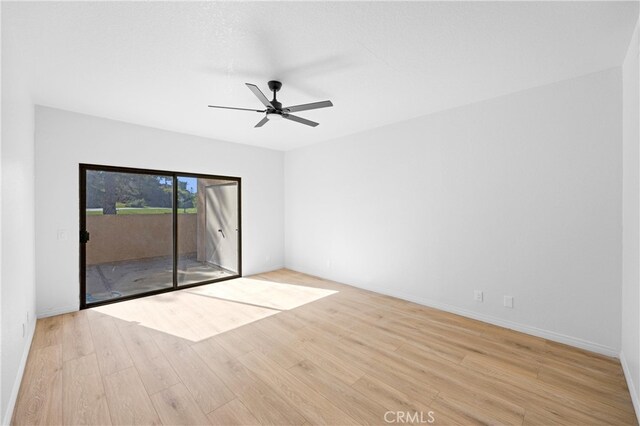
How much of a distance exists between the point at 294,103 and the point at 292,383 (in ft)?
9.79

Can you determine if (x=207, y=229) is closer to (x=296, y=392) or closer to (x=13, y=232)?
(x=13, y=232)

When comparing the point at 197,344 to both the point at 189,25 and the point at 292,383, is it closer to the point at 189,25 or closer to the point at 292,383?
the point at 292,383

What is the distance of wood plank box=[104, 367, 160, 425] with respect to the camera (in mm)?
1694

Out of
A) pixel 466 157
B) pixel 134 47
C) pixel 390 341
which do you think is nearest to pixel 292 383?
pixel 390 341

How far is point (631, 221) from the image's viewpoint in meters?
2.11

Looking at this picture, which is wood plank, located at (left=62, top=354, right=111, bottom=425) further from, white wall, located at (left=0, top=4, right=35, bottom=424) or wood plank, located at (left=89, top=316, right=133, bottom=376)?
white wall, located at (left=0, top=4, right=35, bottom=424)

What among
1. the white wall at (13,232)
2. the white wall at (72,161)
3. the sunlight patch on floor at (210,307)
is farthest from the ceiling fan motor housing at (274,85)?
the sunlight patch on floor at (210,307)

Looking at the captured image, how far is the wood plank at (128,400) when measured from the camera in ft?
5.56

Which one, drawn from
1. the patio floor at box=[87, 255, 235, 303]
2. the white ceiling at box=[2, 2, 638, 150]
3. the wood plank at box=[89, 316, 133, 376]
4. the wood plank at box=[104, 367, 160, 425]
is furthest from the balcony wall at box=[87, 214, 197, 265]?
the wood plank at box=[104, 367, 160, 425]

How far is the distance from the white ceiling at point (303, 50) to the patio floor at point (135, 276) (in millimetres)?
2286

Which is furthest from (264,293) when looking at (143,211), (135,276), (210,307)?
(143,211)

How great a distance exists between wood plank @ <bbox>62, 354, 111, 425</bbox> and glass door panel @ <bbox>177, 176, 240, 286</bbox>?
2285 mm

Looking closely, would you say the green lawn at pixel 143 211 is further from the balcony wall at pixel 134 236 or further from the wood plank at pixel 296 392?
the wood plank at pixel 296 392

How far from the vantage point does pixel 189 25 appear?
1.90m
